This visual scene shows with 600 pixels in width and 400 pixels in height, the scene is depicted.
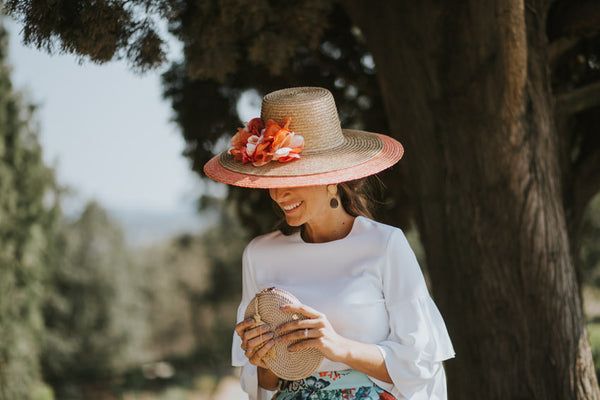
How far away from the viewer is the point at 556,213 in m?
3.25

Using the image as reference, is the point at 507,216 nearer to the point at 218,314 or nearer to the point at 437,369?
the point at 437,369

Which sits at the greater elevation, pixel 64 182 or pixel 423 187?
pixel 423 187

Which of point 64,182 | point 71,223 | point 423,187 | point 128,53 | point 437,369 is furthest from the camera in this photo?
point 71,223

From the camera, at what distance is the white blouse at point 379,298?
6.92 ft

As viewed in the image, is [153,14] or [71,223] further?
[71,223]

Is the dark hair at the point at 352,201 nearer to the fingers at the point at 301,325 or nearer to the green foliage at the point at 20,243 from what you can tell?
the fingers at the point at 301,325

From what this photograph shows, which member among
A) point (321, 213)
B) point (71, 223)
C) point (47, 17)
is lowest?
point (71, 223)

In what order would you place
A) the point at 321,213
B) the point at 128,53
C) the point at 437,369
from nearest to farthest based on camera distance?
the point at 437,369 → the point at 321,213 → the point at 128,53

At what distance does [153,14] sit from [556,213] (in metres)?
2.36

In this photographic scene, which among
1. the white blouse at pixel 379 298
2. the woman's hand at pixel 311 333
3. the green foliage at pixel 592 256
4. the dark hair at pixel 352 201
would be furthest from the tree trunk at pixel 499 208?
the green foliage at pixel 592 256

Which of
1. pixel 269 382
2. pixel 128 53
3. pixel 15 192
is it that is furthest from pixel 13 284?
pixel 269 382

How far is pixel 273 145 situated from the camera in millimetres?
2125

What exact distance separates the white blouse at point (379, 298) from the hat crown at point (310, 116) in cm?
34

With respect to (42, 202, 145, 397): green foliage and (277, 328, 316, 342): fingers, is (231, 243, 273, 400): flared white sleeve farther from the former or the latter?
(42, 202, 145, 397): green foliage
